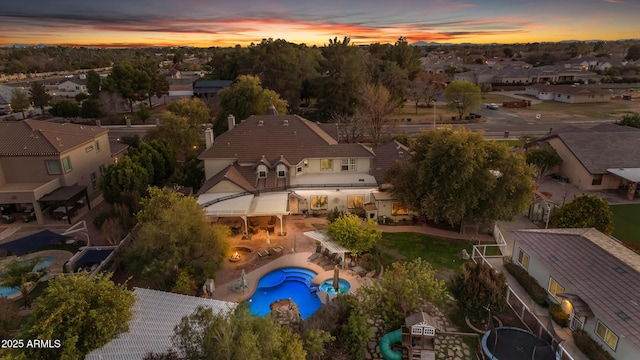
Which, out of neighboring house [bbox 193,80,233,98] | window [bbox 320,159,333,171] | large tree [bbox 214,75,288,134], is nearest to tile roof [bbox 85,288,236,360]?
window [bbox 320,159,333,171]

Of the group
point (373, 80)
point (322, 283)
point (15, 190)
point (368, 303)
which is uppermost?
point (373, 80)

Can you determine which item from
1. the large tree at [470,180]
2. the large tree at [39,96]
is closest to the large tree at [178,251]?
the large tree at [470,180]

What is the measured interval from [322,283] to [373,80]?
68133 millimetres

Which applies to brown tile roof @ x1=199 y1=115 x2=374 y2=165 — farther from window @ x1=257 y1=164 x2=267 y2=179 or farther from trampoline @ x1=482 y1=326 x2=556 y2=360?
trampoline @ x1=482 y1=326 x2=556 y2=360

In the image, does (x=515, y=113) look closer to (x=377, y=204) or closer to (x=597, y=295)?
(x=377, y=204)

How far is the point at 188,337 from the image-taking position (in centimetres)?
1287

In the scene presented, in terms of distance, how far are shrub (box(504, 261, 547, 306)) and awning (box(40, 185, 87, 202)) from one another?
33.8 meters

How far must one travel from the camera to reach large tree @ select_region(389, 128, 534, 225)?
88.5 feet

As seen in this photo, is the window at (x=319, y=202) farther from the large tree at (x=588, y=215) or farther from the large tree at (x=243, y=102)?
the large tree at (x=243, y=102)

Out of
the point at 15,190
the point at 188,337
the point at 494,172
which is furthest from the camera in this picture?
the point at 15,190

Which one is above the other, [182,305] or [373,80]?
[373,80]

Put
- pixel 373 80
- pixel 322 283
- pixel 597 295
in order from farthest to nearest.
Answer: pixel 373 80 → pixel 322 283 → pixel 597 295

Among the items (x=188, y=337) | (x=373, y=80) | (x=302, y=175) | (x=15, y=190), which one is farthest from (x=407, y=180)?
(x=373, y=80)

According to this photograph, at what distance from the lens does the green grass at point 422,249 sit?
25.8 meters
